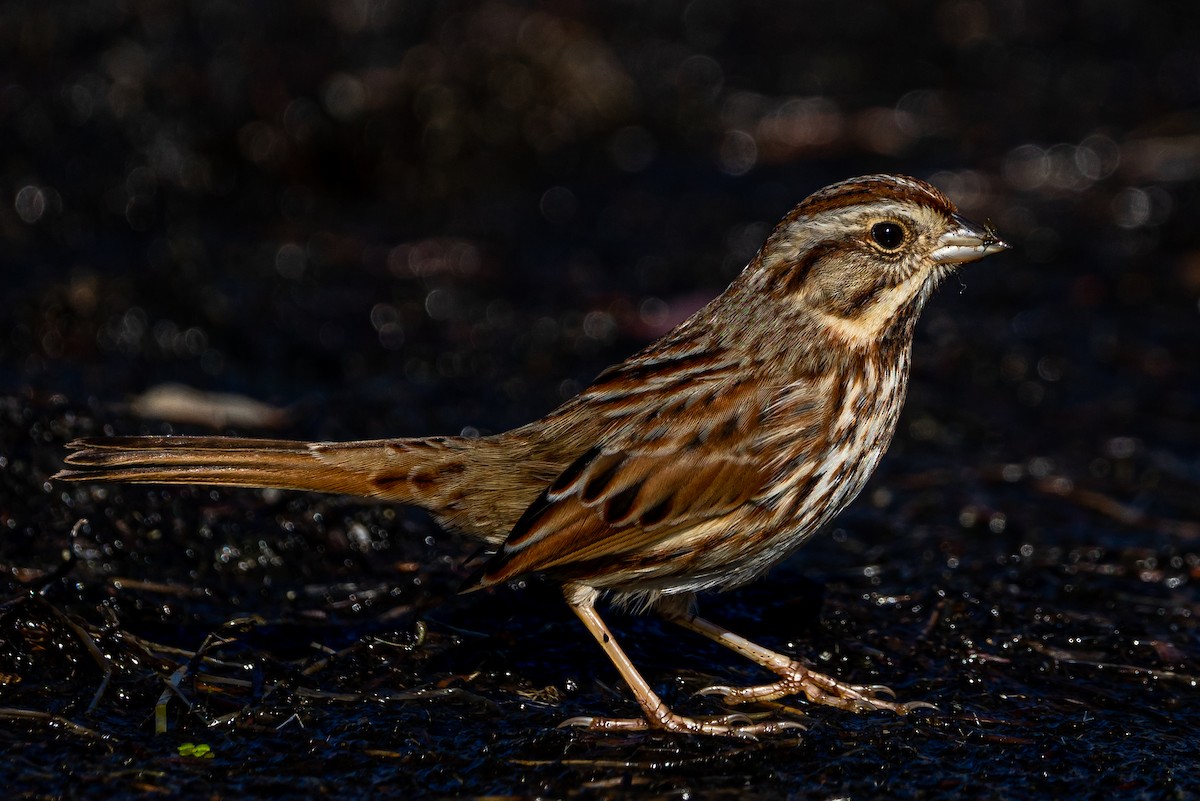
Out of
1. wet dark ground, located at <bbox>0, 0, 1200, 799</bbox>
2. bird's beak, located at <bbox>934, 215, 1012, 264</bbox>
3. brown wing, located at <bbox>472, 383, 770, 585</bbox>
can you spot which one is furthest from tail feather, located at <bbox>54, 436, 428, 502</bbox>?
bird's beak, located at <bbox>934, 215, 1012, 264</bbox>

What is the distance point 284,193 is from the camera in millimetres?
9148

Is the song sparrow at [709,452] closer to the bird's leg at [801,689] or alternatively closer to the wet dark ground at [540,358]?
the bird's leg at [801,689]

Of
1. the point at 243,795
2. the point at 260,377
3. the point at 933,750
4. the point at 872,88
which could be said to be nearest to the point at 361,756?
the point at 243,795

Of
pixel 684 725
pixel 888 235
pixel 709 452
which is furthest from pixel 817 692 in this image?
pixel 888 235

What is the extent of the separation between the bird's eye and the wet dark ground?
662 millimetres

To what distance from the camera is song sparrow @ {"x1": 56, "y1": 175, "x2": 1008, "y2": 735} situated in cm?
444

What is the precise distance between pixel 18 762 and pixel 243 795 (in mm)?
581

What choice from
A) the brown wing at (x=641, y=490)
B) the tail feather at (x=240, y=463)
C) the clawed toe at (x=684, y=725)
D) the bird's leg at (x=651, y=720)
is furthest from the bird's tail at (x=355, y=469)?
the clawed toe at (x=684, y=725)

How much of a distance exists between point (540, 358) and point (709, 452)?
3198 mm

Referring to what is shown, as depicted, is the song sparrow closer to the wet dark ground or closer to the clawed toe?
the clawed toe

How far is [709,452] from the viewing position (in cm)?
451

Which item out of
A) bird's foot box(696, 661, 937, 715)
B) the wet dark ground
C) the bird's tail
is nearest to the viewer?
the wet dark ground

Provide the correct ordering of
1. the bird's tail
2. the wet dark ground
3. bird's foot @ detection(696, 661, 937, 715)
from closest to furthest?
the wet dark ground
the bird's tail
bird's foot @ detection(696, 661, 937, 715)

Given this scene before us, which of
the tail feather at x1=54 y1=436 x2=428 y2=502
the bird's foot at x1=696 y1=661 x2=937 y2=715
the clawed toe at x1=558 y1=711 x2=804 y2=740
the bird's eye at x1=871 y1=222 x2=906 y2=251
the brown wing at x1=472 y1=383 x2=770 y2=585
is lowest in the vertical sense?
the bird's foot at x1=696 y1=661 x2=937 y2=715
